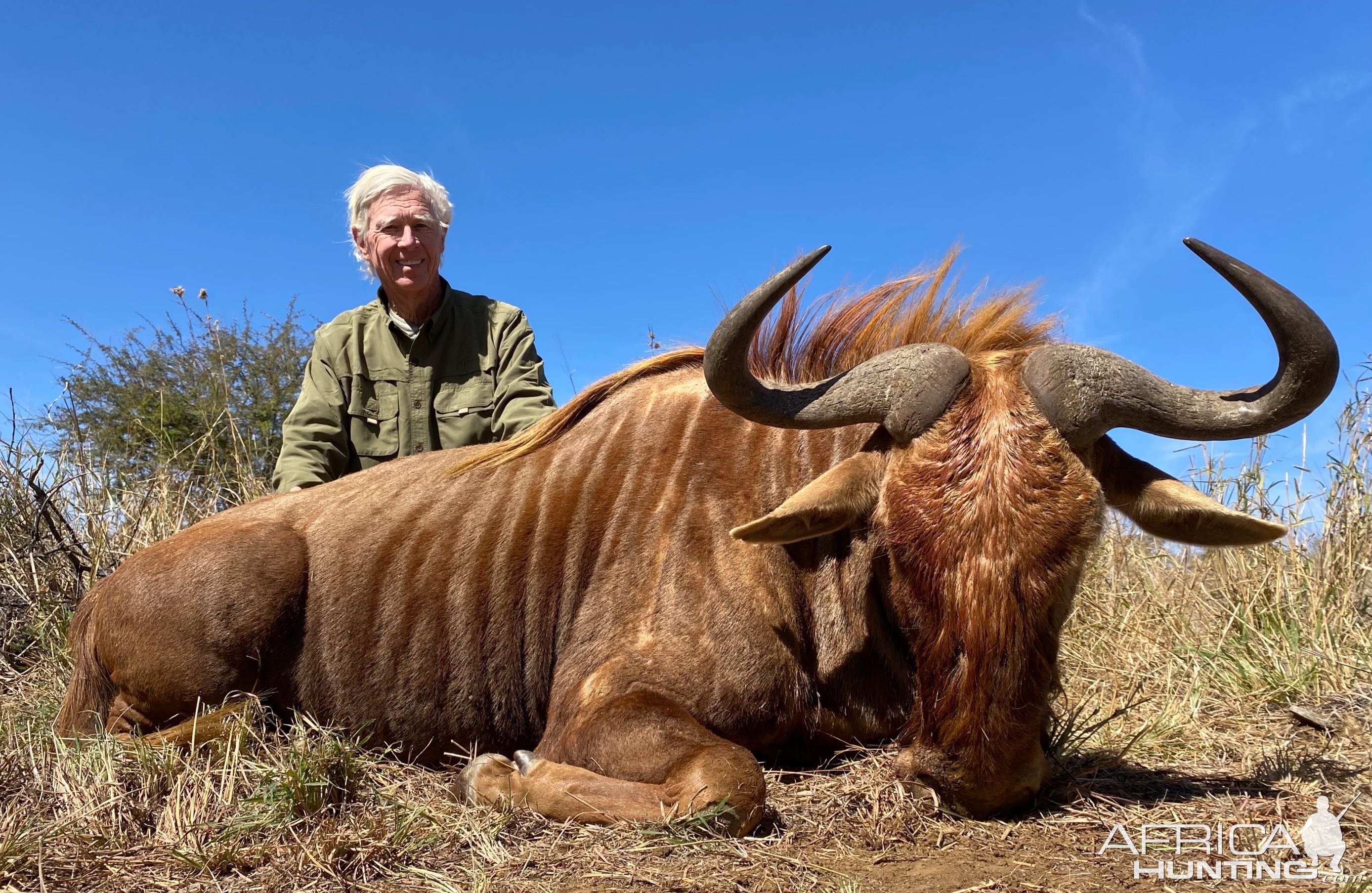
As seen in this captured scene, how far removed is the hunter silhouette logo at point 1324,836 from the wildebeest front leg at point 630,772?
59.9 inches

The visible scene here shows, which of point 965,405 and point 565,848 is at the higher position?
point 965,405

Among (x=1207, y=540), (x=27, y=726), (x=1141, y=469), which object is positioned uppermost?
(x=1141, y=469)

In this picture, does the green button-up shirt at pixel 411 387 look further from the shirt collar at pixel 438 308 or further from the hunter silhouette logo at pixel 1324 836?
the hunter silhouette logo at pixel 1324 836

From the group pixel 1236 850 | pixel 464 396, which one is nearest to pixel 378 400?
pixel 464 396

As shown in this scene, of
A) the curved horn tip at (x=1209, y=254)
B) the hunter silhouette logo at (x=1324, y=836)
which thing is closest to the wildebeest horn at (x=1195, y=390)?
the curved horn tip at (x=1209, y=254)

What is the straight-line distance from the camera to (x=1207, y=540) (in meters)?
3.26

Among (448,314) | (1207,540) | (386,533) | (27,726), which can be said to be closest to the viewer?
(1207,540)

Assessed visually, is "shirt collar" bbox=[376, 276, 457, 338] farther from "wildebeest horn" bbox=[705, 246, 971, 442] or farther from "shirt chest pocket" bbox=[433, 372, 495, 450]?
"wildebeest horn" bbox=[705, 246, 971, 442]

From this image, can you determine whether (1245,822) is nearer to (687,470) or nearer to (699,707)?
(699,707)


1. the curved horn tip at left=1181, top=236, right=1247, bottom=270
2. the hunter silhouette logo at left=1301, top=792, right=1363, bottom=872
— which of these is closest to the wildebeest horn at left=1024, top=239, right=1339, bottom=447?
the curved horn tip at left=1181, top=236, right=1247, bottom=270

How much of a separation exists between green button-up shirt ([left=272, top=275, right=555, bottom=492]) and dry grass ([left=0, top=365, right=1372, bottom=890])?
6.01ft

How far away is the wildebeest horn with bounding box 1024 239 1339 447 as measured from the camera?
2820mm

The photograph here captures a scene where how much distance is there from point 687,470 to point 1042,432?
54.7 inches

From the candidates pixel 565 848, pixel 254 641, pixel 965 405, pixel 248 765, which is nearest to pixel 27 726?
pixel 254 641
